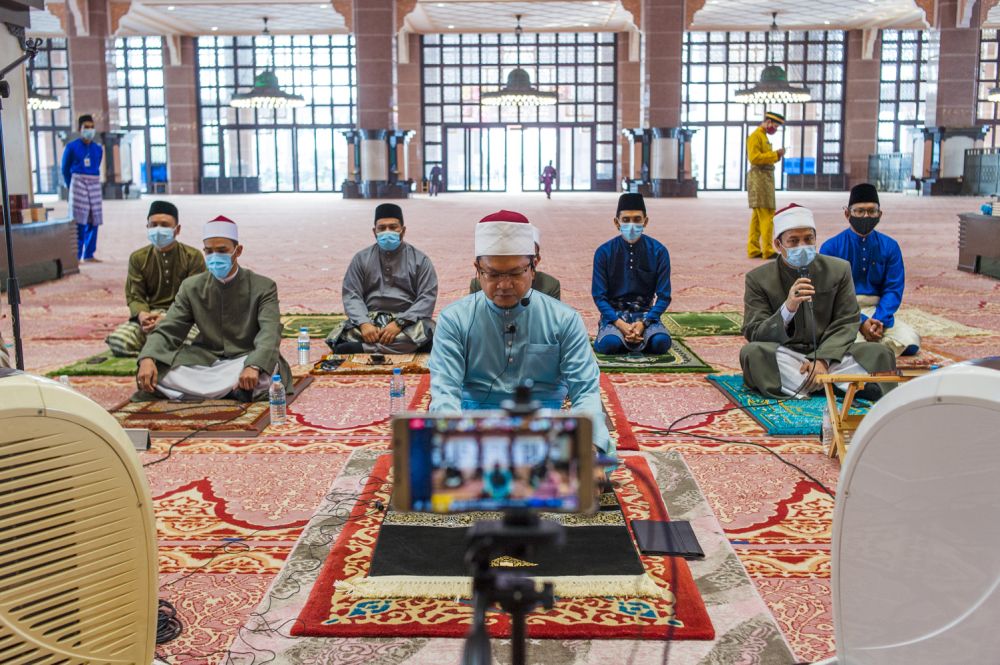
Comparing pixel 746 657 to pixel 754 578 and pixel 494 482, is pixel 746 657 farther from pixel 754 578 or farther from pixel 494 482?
pixel 494 482

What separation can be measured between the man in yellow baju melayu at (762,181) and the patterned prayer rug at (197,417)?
19.3 ft

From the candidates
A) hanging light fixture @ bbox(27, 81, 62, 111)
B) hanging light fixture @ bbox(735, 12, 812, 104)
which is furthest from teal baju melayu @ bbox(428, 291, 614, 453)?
hanging light fixture @ bbox(27, 81, 62, 111)

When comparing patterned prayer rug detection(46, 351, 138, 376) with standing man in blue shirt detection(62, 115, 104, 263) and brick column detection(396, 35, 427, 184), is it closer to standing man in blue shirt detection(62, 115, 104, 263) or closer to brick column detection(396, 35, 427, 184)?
standing man in blue shirt detection(62, 115, 104, 263)

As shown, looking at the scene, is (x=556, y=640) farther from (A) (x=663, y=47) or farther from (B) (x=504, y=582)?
(A) (x=663, y=47)

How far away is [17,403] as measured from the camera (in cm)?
150

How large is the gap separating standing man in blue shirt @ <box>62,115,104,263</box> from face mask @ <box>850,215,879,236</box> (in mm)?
6696

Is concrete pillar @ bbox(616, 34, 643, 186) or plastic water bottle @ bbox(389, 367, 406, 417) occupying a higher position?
concrete pillar @ bbox(616, 34, 643, 186)

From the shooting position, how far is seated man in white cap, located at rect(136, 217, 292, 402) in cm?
408

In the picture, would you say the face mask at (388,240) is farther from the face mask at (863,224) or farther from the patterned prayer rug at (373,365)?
the face mask at (863,224)

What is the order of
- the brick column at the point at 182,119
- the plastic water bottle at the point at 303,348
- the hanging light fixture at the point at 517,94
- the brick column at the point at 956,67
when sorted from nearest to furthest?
the plastic water bottle at the point at 303,348, the brick column at the point at 956,67, the hanging light fixture at the point at 517,94, the brick column at the point at 182,119

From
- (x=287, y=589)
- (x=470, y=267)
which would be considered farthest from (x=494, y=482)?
(x=470, y=267)

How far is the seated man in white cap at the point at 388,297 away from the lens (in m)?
5.07

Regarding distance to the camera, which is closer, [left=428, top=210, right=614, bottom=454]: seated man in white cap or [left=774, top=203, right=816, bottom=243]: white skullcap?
[left=428, top=210, right=614, bottom=454]: seated man in white cap

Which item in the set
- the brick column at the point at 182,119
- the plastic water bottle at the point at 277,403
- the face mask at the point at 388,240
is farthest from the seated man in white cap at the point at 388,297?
the brick column at the point at 182,119
